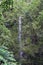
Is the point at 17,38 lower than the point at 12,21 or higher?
lower

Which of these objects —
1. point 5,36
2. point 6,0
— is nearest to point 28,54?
point 5,36

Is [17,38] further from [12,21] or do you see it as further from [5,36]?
[5,36]

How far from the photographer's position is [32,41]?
26.1ft

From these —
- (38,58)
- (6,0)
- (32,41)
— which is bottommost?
(38,58)

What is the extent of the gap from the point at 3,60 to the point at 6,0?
42.9 inches

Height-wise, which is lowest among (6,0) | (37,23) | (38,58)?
(38,58)

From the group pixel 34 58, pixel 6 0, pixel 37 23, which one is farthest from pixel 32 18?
pixel 6 0

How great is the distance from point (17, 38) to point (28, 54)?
626 mm

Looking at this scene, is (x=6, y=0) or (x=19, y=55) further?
(x=19, y=55)

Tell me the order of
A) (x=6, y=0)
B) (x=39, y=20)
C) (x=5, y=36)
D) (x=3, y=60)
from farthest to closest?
(x=39, y=20)
(x=5, y=36)
(x=6, y=0)
(x=3, y=60)

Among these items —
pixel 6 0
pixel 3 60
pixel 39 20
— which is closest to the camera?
pixel 3 60

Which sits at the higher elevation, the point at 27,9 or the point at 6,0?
the point at 6,0

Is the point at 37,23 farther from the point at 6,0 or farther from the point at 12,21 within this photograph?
the point at 6,0

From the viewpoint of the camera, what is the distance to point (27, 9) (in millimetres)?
7871
